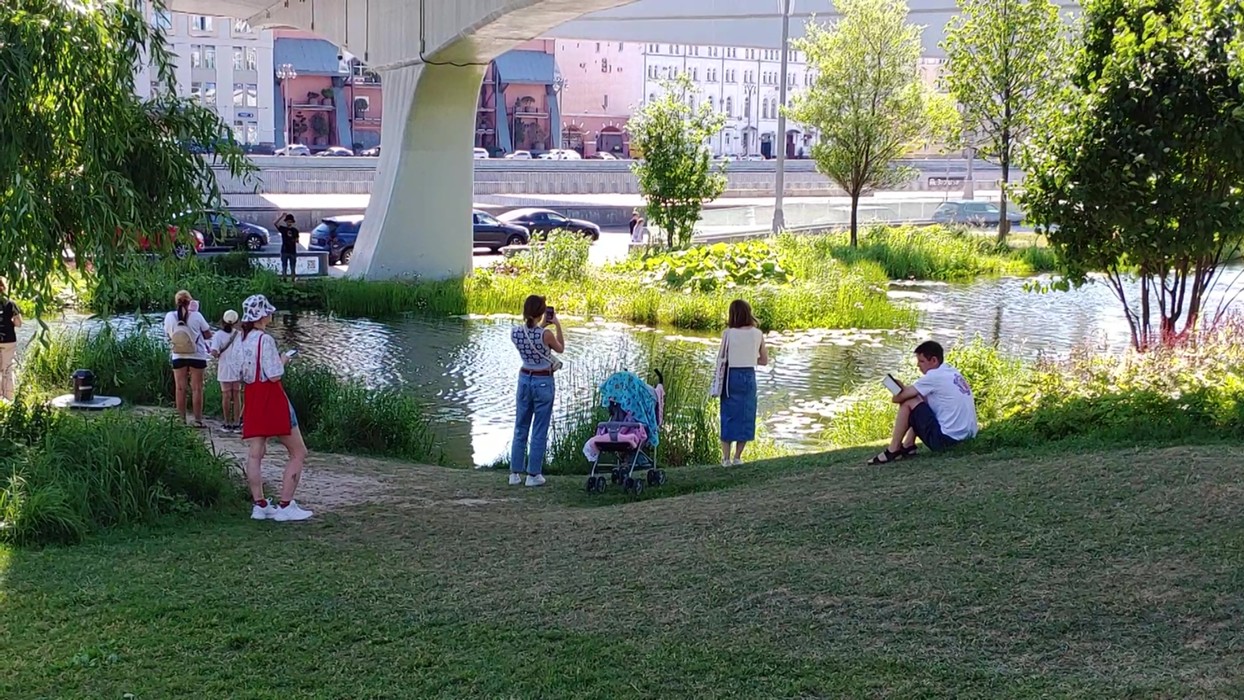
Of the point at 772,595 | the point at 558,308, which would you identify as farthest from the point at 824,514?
the point at 558,308

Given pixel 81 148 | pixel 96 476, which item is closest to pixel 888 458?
pixel 96 476

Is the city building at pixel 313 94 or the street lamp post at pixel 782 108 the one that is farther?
the city building at pixel 313 94

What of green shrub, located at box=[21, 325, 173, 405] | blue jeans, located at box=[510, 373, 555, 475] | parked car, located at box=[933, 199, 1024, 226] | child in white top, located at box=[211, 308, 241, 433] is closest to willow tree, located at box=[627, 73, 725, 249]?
parked car, located at box=[933, 199, 1024, 226]

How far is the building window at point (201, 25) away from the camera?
281ft

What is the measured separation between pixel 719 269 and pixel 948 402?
1507 cm

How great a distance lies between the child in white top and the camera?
12.7 meters

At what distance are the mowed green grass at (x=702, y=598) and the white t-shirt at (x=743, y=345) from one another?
2426 mm

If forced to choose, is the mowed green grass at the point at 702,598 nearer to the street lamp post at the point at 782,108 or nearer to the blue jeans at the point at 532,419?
the blue jeans at the point at 532,419

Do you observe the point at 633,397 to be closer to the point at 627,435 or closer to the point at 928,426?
the point at 627,435

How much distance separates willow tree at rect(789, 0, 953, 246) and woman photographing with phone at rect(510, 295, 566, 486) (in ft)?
76.5

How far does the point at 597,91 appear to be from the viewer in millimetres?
106500

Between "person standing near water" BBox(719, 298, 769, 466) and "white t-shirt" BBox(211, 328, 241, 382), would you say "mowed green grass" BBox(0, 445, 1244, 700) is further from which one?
"white t-shirt" BBox(211, 328, 241, 382)

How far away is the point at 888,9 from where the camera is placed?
32.9m

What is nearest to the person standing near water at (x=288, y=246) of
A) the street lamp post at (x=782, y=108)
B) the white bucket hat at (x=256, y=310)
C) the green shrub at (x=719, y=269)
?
the green shrub at (x=719, y=269)
